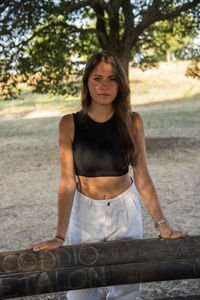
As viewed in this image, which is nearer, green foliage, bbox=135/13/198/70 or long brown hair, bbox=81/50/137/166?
long brown hair, bbox=81/50/137/166

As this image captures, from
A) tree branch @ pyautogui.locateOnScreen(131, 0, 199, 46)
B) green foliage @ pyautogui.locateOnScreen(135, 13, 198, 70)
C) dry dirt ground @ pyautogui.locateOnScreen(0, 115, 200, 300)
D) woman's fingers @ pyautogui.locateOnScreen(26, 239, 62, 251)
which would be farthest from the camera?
green foliage @ pyautogui.locateOnScreen(135, 13, 198, 70)

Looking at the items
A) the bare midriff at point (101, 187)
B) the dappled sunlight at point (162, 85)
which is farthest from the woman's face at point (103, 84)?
the dappled sunlight at point (162, 85)

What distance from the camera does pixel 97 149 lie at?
2.30 m

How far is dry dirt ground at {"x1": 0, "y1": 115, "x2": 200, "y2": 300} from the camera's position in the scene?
5.51 meters

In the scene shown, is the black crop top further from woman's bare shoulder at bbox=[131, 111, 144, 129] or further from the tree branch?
the tree branch

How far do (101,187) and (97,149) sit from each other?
0.75ft

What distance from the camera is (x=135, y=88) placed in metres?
38.9

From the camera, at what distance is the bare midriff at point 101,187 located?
229 centimetres

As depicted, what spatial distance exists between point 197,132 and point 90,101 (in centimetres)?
1537

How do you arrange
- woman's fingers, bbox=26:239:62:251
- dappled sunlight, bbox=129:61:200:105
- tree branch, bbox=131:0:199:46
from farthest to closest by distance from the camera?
dappled sunlight, bbox=129:61:200:105
tree branch, bbox=131:0:199:46
woman's fingers, bbox=26:239:62:251

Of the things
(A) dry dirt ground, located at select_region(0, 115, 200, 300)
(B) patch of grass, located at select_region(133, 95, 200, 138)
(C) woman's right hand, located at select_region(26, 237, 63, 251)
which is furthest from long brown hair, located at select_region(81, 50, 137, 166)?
(B) patch of grass, located at select_region(133, 95, 200, 138)

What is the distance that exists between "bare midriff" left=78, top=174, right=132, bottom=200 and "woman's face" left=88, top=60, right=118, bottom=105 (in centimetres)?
47

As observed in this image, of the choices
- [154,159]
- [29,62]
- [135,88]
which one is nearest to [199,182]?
[154,159]

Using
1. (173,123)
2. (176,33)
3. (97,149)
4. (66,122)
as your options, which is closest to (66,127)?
(66,122)
